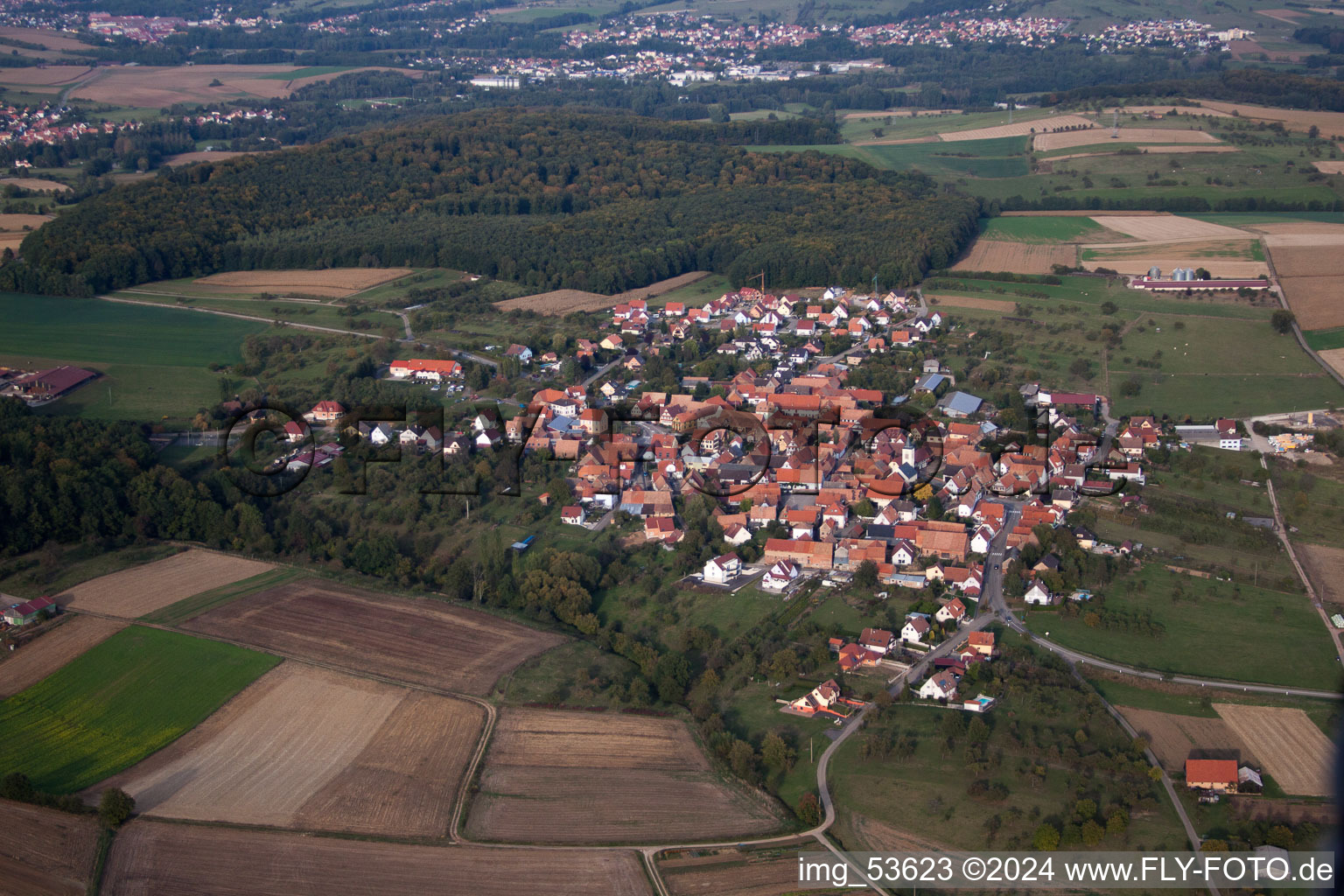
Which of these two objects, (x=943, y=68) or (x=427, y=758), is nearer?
(x=427, y=758)

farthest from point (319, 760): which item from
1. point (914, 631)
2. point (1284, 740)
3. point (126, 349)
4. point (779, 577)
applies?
point (126, 349)

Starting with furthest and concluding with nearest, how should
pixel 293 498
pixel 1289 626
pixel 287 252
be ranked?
pixel 287 252, pixel 293 498, pixel 1289 626

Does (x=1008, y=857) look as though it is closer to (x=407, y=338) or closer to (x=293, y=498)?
(x=293, y=498)

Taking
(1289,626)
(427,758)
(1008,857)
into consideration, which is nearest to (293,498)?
(427,758)

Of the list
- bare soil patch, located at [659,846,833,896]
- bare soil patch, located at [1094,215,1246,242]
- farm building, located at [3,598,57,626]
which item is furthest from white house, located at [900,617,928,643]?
bare soil patch, located at [1094,215,1246,242]

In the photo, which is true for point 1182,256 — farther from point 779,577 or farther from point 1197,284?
point 779,577

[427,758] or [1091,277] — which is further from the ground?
[1091,277]

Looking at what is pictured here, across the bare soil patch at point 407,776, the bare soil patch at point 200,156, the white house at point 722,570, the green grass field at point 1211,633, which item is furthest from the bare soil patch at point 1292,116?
the bare soil patch at point 407,776
